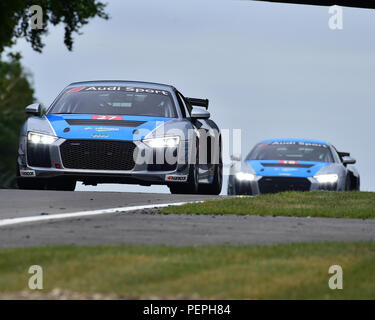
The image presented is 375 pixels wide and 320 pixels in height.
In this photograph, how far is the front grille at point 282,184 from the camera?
20297 mm

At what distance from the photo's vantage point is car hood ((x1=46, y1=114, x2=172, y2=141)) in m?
15.3

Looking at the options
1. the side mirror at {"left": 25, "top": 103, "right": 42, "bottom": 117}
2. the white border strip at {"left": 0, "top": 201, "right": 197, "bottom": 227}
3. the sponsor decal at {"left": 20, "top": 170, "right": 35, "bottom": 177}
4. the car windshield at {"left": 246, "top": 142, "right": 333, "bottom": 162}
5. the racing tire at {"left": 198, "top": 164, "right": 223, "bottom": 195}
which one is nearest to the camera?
the white border strip at {"left": 0, "top": 201, "right": 197, "bottom": 227}

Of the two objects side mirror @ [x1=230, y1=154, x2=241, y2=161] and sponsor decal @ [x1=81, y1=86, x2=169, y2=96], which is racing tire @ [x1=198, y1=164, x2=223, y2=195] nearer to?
sponsor decal @ [x1=81, y1=86, x2=169, y2=96]

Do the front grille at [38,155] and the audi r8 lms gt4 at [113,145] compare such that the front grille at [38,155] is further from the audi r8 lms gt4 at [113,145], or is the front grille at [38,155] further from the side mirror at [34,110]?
the side mirror at [34,110]

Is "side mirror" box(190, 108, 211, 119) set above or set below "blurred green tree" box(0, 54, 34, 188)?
above

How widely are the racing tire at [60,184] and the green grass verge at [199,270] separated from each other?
8306 millimetres

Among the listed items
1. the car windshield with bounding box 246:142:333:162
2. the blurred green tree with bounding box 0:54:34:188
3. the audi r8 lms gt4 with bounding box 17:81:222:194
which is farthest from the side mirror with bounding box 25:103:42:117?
the blurred green tree with bounding box 0:54:34:188

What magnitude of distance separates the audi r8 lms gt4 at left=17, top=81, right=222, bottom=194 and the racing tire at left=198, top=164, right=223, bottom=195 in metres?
1.42

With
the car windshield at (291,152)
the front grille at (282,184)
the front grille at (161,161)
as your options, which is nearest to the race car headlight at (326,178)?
the front grille at (282,184)

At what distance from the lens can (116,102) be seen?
16453 millimetres

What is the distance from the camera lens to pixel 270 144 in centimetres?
2233

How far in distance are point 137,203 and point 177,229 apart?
366cm
